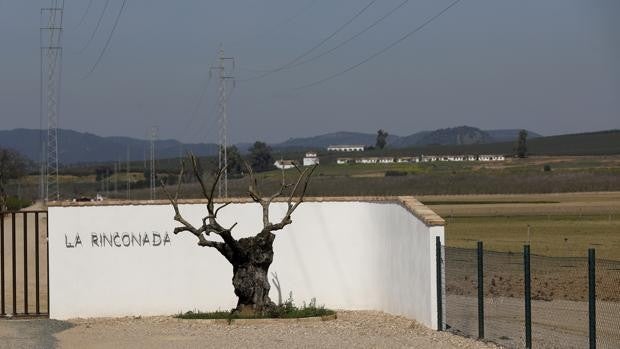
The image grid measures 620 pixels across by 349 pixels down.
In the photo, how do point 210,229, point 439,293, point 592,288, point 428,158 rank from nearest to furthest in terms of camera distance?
point 592,288 → point 439,293 → point 210,229 → point 428,158

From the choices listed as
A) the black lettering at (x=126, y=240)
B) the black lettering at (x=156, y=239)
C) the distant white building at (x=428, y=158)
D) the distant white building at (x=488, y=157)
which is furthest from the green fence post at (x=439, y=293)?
the distant white building at (x=428, y=158)

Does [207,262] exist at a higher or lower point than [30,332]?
higher

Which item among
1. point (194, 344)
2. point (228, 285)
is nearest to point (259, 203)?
point (228, 285)

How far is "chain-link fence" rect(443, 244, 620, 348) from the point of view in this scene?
62.5 ft

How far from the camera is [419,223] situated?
21359mm

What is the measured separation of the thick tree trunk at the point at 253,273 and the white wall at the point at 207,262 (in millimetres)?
1400

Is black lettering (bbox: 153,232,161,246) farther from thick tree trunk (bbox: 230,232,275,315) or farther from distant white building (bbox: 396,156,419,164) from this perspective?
distant white building (bbox: 396,156,419,164)

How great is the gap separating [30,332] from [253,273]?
4295 millimetres

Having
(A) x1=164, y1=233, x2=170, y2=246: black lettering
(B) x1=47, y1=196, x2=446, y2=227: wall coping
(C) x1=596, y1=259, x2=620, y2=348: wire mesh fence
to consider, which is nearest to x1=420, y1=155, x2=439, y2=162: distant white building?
(C) x1=596, y1=259, x2=620, y2=348: wire mesh fence

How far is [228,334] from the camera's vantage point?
2053 cm

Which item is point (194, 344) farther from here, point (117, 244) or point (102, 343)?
point (117, 244)

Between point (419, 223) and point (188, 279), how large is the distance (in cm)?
538

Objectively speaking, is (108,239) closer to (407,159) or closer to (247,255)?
(247,255)

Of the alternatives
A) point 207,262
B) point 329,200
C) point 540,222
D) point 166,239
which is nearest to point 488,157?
point 540,222
